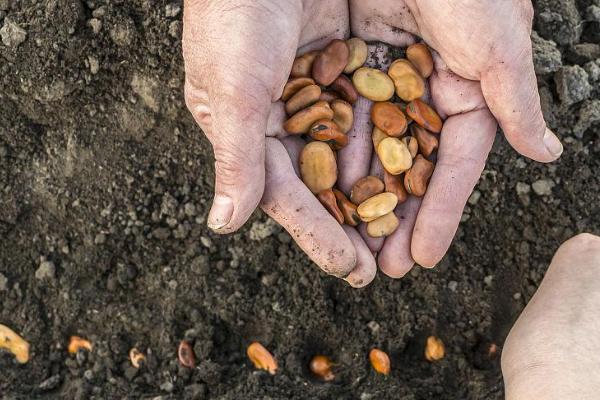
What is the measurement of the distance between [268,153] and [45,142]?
0.75 metres

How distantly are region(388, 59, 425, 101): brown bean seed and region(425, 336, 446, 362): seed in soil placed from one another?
650 mm

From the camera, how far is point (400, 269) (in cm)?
162

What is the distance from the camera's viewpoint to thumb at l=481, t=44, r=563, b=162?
1535 mm

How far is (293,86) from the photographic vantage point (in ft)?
5.24

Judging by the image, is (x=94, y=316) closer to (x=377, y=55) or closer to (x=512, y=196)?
(x=377, y=55)

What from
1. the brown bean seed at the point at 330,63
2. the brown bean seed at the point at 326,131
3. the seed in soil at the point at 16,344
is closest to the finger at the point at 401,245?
the brown bean seed at the point at 326,131

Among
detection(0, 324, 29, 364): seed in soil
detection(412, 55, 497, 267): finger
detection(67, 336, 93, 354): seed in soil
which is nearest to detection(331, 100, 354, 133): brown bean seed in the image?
detection(412, 55, 497, 267): finger

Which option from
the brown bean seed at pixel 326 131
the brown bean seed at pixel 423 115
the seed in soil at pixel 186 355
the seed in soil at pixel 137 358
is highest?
the brown bean seed at pixel 326 131

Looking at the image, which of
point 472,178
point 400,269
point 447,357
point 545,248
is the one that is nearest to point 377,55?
point 472,178

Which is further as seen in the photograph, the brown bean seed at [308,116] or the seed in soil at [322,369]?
the seed in soil at [322,369]

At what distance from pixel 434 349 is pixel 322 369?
0.30 m

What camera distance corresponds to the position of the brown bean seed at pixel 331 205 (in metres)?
1.56

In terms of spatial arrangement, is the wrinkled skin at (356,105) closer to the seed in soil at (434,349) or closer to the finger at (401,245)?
the finger at (401,245)

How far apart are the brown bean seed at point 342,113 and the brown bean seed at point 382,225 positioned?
0.24m
